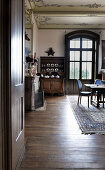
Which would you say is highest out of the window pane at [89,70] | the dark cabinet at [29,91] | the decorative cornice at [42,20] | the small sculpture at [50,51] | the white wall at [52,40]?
the decorative cornice at [42,20]

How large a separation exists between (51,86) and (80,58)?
8.33ft

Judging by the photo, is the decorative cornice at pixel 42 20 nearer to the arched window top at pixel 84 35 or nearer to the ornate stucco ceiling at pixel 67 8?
the ornate stucco ceiling at pixel 67 8

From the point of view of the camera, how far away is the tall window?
10.0 meters

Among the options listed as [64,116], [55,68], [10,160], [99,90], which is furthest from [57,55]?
[10,160]

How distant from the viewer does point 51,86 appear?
9.30m

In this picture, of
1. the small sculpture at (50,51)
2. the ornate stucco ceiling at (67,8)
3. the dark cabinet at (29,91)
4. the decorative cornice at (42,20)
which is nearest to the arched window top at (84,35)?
the ornate stucco ceiling at (67,8)

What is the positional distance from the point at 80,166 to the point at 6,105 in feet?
4.27

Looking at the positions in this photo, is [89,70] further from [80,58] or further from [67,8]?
[67,8]

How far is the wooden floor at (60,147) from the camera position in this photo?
7.49 ft

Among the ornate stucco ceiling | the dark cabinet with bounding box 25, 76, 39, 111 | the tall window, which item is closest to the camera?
the dark cabinet with bounding box 25, 76, 39, 111

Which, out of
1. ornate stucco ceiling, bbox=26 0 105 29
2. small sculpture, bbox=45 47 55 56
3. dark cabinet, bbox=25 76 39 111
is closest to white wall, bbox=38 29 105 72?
small sculpture, bbox=45 47 55 56

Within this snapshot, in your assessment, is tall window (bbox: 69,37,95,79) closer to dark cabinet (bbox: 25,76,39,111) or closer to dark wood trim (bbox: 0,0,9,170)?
dark cabinet (bbox: 25,76,39,111)

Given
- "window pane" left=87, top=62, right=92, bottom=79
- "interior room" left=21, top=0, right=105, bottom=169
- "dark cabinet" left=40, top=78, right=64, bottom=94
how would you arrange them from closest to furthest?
"interior room" left=21, top=0, right=105, bottom=169
"dark cabinet" left=40, top=78, right=64, bottom=94
"window pane" left=87, top=62, right=92, bottom=79

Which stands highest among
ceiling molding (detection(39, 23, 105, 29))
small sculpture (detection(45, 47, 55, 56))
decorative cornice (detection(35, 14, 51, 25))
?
decorative cornice (detection(35, 14, 51, 25))
